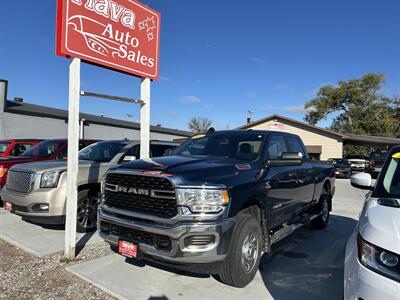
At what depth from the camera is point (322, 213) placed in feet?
24.1

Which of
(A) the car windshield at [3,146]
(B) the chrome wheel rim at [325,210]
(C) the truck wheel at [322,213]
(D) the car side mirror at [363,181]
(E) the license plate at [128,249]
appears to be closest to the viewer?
(E) the license plate at [128,249]

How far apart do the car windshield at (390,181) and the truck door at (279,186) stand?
1428mm

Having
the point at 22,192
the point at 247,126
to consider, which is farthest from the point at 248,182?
the point at 247,126

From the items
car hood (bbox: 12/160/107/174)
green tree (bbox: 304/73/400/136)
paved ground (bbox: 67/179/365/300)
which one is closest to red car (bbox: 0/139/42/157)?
car hood (bbox: 12/160/107/174)

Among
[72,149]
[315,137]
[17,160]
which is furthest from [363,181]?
[315,137]

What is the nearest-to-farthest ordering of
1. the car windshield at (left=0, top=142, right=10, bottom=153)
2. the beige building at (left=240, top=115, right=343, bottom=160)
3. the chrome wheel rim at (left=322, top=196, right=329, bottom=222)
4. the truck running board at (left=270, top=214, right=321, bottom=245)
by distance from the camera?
1. the truck running board at (left=270, top=214, right=321, bottom=245)
2. the chrome wheel rim at (left=322, top=196, right=329, bottom=222)
3. the car windshield at (left=0, top=142, right=10, bottom=153)
4. the beige building at (left=240, top=115, right=343, bottom=160)

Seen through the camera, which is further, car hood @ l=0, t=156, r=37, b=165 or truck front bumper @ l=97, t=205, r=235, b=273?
car hood @ l=0, t=156, r=37, b=165

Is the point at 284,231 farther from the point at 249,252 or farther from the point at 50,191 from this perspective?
the point at 50,191

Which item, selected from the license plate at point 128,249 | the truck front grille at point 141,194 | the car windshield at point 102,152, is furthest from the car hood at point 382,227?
the car windshield at point 102,152

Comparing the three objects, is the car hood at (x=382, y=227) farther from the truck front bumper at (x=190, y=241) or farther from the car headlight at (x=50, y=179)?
the car headlight at (x=50, y=179)

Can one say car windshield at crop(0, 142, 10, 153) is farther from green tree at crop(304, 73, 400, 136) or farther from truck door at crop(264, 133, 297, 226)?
green tree at crop(304, 73, 400, 136)

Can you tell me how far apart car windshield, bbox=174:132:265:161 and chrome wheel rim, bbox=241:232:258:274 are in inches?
44.1

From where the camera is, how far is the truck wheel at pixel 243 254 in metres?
3.82

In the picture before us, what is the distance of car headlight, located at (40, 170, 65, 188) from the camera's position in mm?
6043
